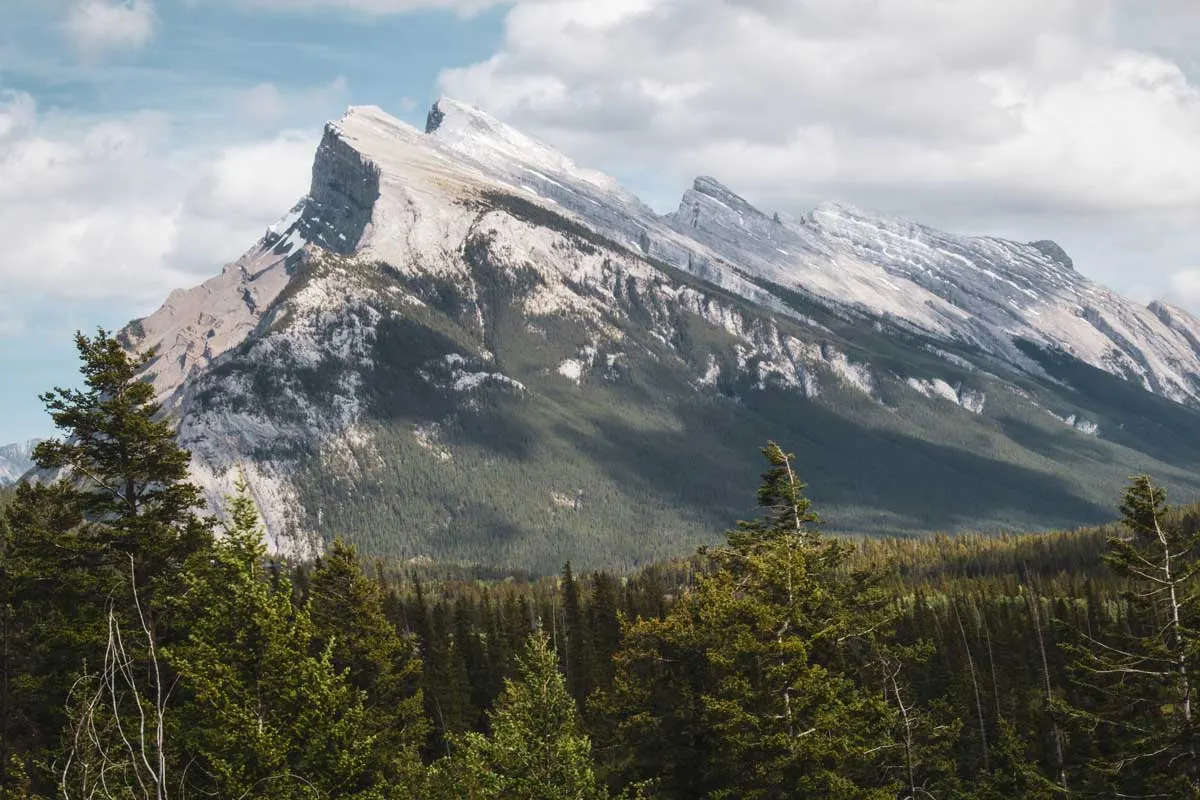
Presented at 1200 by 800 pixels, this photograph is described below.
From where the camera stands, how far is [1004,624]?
120 meters

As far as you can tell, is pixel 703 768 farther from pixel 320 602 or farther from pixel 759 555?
pixel 320 602

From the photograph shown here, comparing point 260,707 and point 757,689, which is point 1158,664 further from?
point 260,707

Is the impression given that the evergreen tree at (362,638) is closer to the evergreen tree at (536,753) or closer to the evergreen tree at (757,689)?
the evergreen tree at (757,689)

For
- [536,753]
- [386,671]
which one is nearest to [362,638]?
[386,671]

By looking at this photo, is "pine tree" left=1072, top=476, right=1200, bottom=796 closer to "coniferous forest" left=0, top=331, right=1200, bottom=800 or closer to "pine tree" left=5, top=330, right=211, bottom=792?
"coniferous forest" left=0, top=331, right=1200, bottom=800

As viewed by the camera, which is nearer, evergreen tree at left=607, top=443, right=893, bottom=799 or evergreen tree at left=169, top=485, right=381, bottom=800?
evergreen tree at left=169, top=485, right=381, bottom=800

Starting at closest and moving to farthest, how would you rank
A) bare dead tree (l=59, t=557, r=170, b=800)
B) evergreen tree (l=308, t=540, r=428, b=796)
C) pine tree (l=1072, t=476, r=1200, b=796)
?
1. bare dead tree (l=59, t=557, r=170, b=800)
2. pine tree (l=1072, t=476, r=1200, b=796)
3. evergreen tree (l=308, t=540, r=428, b=796)

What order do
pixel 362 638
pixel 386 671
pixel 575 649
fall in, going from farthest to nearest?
1. pixel 575 649
2. pixel 386 671
3. pixel 362 638

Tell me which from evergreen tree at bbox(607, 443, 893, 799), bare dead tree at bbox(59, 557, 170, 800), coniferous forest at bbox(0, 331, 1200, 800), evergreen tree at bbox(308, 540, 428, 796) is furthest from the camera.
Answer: evergreen tree at bbox(308, 540, 428, 796)

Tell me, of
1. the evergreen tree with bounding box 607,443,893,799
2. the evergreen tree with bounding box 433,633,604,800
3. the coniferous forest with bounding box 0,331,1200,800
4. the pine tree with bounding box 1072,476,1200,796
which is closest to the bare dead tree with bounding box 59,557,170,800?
the coniferous forest with bounding box 0,331,1200,800

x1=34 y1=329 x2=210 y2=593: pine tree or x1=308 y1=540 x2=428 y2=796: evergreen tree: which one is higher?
x1=34 y1=329 x2=210 y2=593: pine tree

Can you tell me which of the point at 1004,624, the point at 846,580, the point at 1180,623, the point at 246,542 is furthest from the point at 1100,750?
the point at 1004,624

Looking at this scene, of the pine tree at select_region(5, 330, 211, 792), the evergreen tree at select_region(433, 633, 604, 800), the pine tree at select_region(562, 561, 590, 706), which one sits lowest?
the pine tree at select_region(562, 561, 590, 706)

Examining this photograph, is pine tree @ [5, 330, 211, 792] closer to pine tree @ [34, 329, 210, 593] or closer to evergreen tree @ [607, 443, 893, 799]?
pine tree @ [34, 329, 210, 593]
